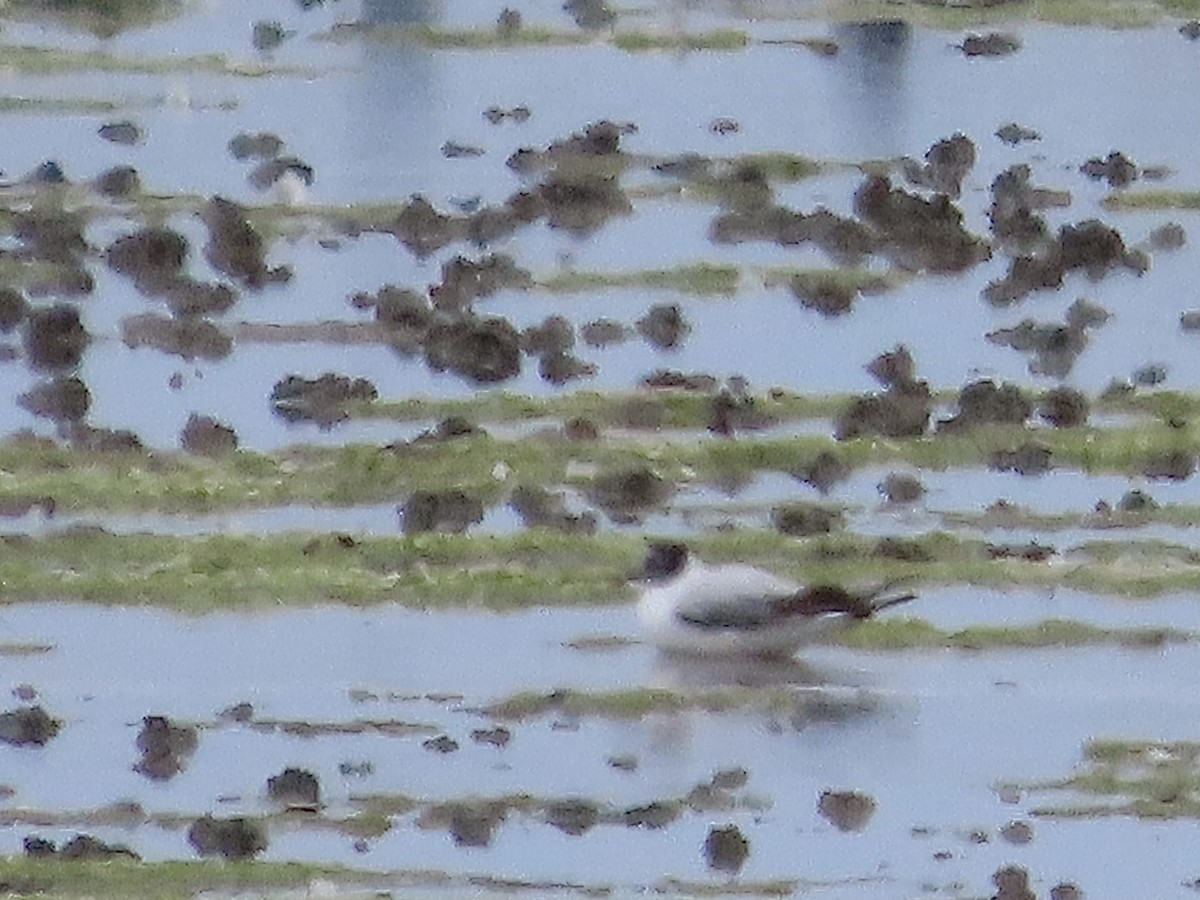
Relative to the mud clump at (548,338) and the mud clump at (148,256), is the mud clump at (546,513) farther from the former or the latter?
the mud clump at (148,256)

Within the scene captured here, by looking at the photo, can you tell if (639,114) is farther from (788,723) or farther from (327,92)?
(788,723)

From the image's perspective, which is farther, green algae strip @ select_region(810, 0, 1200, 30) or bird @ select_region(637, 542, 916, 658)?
green algae strip @ select_region(810, 0, 1200, 30)

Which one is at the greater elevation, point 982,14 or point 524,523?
point 982,14

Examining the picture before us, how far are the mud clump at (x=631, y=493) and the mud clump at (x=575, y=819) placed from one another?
0.18 m

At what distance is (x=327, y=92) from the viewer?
1.04 meters

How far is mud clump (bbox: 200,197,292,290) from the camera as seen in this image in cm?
102

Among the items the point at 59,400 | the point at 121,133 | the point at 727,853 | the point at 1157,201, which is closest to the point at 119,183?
the point at 121,133

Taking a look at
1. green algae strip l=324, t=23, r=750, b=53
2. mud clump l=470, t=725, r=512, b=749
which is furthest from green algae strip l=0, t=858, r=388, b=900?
green algae strip l=324, t=23, r=750, b=53

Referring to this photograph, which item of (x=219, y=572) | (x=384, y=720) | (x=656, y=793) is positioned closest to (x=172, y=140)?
(x=219, y=572)

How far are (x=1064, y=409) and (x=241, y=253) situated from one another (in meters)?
0.55

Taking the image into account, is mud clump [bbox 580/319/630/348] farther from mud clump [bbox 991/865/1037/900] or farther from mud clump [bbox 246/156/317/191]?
mud clump [bbox 991/865/1037/900]

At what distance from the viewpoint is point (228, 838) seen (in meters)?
0.96

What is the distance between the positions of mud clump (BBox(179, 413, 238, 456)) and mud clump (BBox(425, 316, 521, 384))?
140mm

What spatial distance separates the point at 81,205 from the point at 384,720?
1.32 feet
